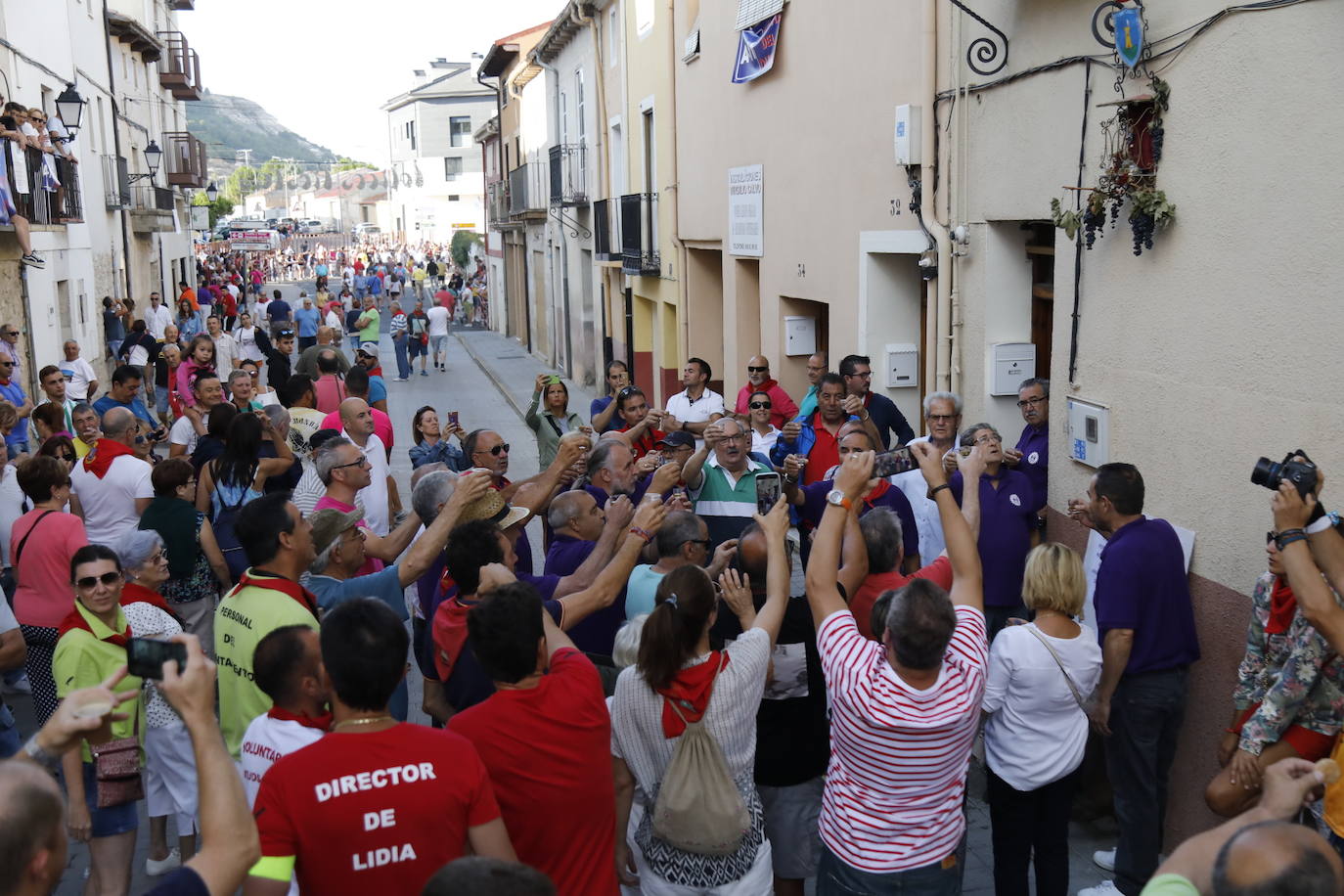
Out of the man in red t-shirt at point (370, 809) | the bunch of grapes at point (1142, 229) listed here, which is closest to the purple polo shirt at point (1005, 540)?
the bunch of grapes at point (1142, 229)

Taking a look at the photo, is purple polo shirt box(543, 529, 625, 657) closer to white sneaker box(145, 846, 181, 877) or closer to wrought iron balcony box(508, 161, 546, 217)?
white sneaker box(145, 846, 181, 877)

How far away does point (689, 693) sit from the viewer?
371 centimetres

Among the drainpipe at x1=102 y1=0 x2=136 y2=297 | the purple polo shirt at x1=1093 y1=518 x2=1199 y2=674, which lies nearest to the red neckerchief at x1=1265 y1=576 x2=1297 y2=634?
the purple polo shirt at x1=1093 y1=518 x2=1199 y2=674

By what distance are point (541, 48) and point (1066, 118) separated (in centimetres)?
2114

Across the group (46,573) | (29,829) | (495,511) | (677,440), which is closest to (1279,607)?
(495,511)

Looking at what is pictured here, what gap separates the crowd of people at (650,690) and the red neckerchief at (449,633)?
26 mm

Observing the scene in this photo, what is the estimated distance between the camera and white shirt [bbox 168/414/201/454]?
28.9ft

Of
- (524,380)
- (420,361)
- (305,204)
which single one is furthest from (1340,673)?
(305,204)

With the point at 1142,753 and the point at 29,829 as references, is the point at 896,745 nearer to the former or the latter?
the point at 1142,753

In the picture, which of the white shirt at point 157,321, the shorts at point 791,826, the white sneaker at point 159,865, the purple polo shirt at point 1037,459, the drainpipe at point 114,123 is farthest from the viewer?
the drainpipe at point 114,123

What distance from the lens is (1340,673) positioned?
382 centimetres

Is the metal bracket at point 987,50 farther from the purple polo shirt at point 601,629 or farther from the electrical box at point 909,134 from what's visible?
the purple polo shirt at point 601,629

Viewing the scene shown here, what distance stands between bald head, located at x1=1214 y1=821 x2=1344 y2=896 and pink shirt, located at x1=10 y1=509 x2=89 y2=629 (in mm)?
5441

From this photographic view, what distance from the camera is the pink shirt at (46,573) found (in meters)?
6.01
